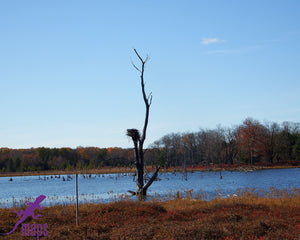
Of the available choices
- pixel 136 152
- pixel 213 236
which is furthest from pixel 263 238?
pixel 136 152

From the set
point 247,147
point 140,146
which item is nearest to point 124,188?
point 140,146

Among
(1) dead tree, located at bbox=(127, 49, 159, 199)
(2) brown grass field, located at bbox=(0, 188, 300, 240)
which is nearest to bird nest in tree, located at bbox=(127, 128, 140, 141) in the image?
(1) dead tree, located at bbox=(127, 49, 159, 199)

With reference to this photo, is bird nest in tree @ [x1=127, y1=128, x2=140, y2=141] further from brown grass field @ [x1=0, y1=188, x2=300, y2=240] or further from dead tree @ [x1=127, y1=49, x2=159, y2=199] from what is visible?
brown grass field @ [x1=0, y1=188, x2=300, y2=240]

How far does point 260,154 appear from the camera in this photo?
8669 cm

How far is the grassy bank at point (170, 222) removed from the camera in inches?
432

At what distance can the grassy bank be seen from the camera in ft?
36.0

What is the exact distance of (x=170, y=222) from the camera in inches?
514

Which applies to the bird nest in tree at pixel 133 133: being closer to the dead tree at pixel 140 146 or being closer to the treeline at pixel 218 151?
the dead tree at pixel 140 146

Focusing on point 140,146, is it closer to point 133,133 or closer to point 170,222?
point 133,133

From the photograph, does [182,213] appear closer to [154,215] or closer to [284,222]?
[154,215]

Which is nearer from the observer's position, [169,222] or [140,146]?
[169,222]

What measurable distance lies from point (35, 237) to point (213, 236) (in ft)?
18.3

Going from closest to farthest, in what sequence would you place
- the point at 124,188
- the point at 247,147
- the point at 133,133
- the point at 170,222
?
the point at 170,222 < the point at 133,133 < the point at 124,188 < the point at 247,147

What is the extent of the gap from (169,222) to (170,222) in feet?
0.17
